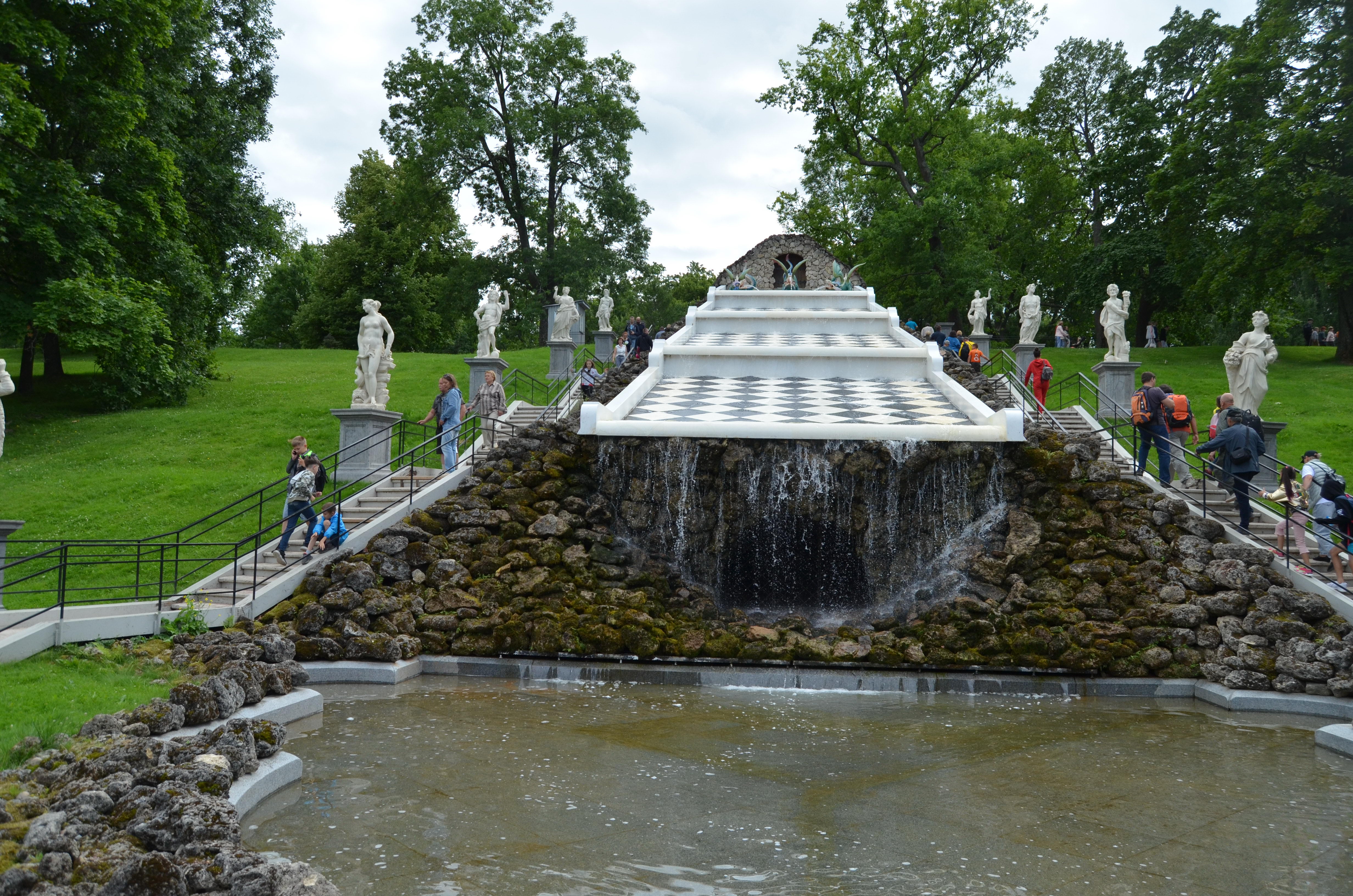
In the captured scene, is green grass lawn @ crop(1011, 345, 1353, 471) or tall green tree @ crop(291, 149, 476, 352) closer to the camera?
green grass lawn @ crop(1011, 345, 1353, 471)

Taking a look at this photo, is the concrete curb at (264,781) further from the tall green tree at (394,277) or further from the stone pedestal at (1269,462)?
the tall green tree at (394,277)

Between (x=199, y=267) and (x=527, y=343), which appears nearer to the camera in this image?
(x=199, y=267)

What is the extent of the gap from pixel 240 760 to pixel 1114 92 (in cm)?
3579

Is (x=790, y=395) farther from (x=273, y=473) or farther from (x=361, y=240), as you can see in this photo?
(x=361, y=240)

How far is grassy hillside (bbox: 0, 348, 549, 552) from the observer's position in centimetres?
1526

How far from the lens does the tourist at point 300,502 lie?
38.8 ft

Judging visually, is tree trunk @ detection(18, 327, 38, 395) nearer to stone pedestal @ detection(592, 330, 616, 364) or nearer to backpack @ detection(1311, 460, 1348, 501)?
stone pedestal @ detection(592, 330, 616, 364)

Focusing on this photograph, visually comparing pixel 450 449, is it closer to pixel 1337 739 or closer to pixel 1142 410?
pixel 1142 410

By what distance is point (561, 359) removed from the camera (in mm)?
23484

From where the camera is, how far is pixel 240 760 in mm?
6375

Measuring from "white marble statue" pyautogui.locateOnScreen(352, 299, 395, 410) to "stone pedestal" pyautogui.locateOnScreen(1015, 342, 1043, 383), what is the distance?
14092mm

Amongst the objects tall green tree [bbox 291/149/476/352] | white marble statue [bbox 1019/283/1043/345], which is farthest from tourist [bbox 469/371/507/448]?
tall green tree [bbox 291/149/476/352]

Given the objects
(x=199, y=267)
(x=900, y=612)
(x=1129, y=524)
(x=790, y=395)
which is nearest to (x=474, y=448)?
(x=790, y=395)

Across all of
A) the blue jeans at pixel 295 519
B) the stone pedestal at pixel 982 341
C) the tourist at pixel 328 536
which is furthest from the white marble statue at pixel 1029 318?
the blue jeans at pixel 295 519
